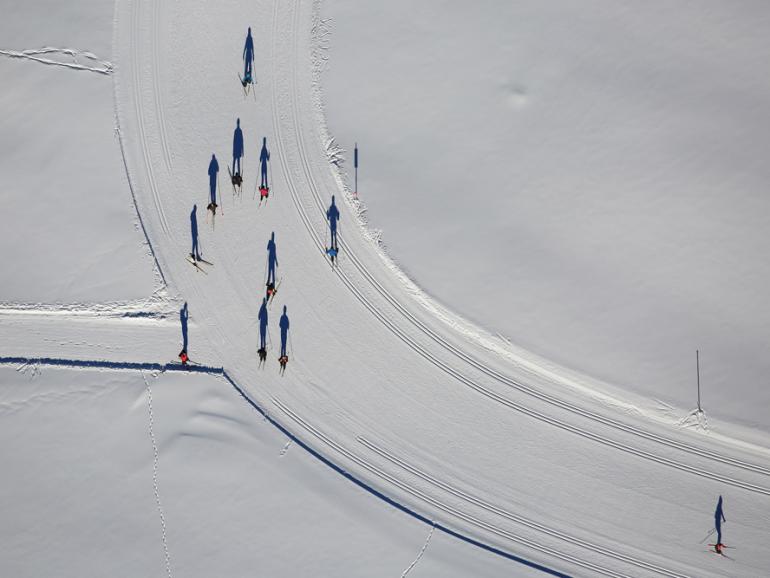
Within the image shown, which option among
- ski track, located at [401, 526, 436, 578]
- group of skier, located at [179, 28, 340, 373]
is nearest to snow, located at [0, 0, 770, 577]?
ski track, located at [401, 526, 436, 578]

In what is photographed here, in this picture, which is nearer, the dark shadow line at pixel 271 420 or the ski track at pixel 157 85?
the dark shadow line at pixel 271 420

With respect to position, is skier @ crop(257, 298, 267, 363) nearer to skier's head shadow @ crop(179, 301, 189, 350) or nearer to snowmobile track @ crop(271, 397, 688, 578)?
skier's head shadow @ crop(179, 301, 189, 350)

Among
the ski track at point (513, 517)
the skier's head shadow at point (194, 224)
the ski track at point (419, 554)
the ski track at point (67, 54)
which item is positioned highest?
the ski track at point (67, 54)

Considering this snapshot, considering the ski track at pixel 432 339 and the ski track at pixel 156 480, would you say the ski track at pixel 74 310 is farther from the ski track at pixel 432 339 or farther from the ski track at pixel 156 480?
the ski track at pixel 432 339

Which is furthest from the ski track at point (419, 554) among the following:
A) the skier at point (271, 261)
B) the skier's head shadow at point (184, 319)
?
the skier's head shadow at point (184, 319)

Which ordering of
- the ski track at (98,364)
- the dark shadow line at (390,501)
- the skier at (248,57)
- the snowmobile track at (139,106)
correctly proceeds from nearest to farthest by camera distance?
the dark shadow line at (390,501)
the ski track at (98,364)
the snowmobile track at (139,106)
the skier at (248,57)

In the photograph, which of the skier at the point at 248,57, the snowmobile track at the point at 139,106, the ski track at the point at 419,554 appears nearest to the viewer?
the ski track at the point at 419,554

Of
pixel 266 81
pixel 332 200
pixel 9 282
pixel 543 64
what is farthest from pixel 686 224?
pixel 9 282

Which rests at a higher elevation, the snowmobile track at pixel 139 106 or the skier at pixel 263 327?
the snowmobile track at pixel 139 106
